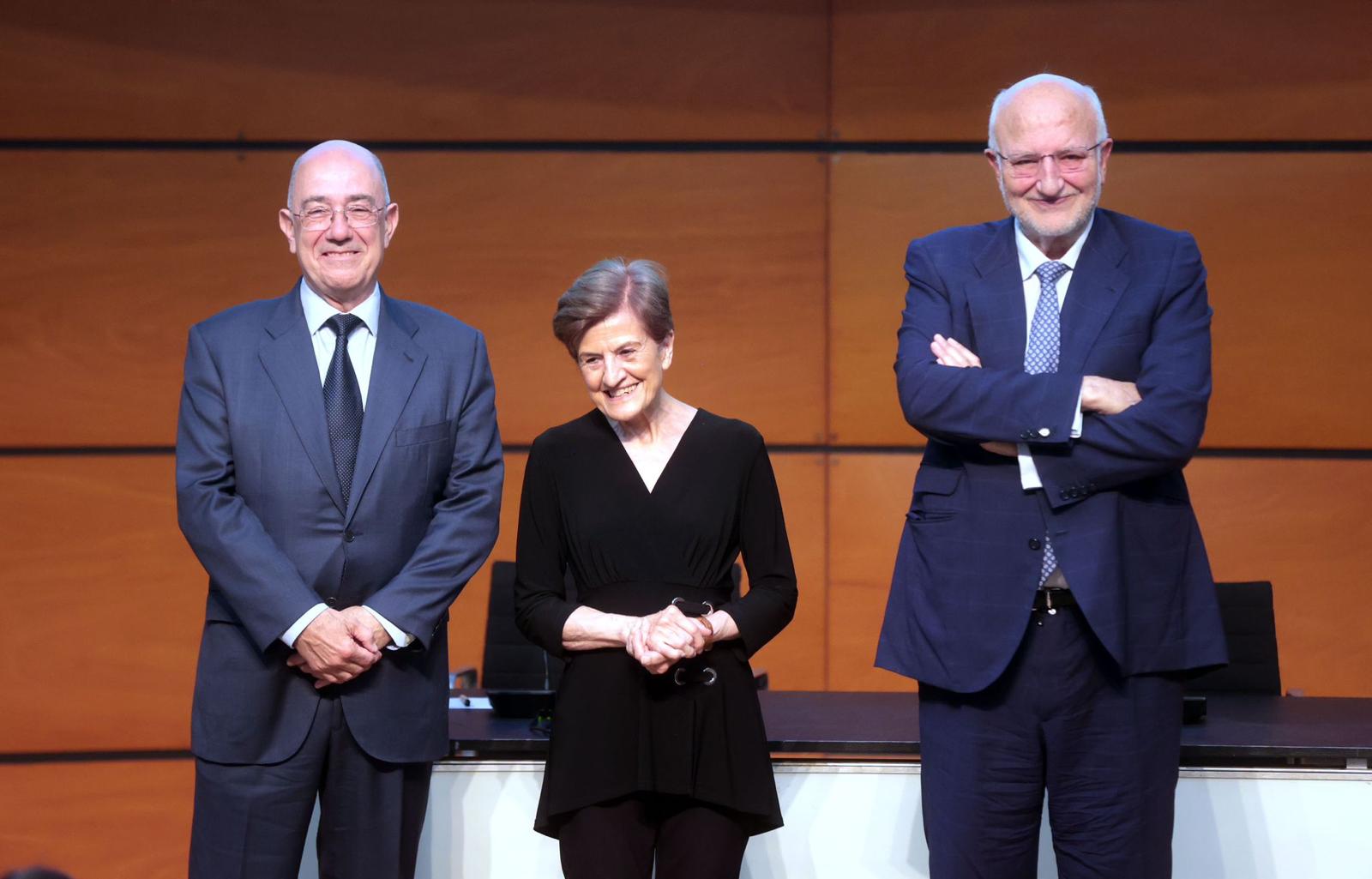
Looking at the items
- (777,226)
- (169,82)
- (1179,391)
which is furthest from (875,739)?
(169,82)

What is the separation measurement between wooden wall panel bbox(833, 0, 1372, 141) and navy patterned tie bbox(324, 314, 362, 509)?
7.61ft

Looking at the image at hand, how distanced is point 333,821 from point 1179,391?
1.52 m

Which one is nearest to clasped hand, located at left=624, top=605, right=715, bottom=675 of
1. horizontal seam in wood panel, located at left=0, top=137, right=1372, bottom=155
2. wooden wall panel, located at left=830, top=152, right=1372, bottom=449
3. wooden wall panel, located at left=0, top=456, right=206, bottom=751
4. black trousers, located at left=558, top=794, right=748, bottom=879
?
black trousers, located at left=558, top=794, right=748, bottom=879

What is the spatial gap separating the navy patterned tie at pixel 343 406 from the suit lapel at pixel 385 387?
2 cm

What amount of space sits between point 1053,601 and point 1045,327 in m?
0.45

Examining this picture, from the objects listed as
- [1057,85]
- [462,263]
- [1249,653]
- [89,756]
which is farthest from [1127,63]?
[89,756]

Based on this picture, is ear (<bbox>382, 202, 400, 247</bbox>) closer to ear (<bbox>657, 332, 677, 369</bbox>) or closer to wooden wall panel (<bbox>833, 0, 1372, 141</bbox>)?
ear (<bbox>657, 332, 677, 369</bbox>)

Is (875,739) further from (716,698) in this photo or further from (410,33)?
(410,33)

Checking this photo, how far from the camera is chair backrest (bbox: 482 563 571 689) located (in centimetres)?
367

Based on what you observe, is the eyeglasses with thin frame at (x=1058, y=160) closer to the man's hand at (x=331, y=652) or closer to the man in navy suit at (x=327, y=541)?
the man in navy suit at (x=327, y=541)

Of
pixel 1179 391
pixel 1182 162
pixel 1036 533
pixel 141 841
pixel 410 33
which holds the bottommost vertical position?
pixel 141 841

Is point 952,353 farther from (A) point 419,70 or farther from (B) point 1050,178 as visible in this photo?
(A) point 419,70

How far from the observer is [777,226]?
4375mm

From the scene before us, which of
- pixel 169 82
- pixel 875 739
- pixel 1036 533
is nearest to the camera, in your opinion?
pixel 1036 533
